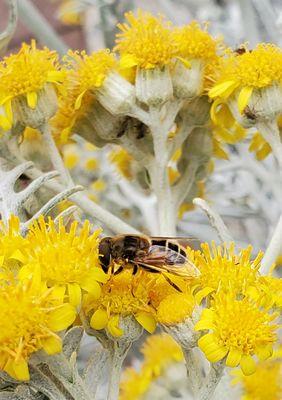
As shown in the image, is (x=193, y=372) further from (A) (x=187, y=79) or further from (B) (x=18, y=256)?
(A) (x=187, y=79)

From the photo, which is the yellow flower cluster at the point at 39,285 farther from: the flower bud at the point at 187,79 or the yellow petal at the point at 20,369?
the flower bud at the point at 187,79

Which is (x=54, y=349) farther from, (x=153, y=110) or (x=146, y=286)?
(x=153, y=110)

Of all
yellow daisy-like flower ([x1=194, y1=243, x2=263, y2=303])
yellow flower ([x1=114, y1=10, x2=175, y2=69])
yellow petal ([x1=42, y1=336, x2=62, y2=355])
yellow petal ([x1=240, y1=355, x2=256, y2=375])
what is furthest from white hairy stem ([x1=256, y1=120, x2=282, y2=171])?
yellow petal ([x1=42, y1=336, x2=62, y2=355])

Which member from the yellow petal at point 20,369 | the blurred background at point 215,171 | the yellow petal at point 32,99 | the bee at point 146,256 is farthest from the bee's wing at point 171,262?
the blurred background at point 215,171

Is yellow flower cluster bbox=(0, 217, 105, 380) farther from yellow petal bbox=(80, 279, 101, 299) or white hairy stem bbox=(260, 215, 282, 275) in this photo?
white hairy stem bbox=(260, 215, 282, 275)

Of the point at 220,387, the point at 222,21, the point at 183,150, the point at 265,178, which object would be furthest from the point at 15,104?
the point at 222,21

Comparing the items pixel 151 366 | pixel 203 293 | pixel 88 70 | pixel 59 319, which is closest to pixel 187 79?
pixel 88 70
